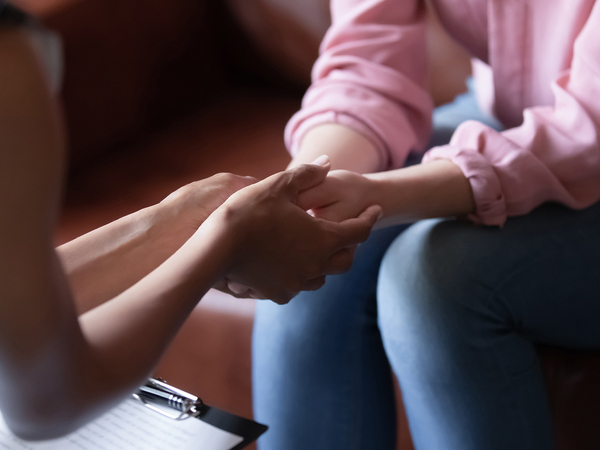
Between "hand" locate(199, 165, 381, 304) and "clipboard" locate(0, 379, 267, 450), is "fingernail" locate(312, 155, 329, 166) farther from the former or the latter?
"clipboard" locate(0, 379, 267, 450)

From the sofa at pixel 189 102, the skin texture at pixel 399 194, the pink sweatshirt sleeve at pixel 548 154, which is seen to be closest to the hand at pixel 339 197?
the skin texture at pixel 399 194

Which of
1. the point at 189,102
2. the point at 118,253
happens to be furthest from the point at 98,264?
the point at 189,102

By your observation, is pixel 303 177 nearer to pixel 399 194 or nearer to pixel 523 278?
pixel 399 194

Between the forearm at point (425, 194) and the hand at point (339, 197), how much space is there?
10mm

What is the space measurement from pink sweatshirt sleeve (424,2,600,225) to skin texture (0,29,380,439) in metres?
0.11

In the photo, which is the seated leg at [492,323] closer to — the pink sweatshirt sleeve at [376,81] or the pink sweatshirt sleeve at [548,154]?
the pink sweatshirt sleeve at [548,154]

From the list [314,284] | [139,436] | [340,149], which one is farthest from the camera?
[340,149]

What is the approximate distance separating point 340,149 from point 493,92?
0.23 metres

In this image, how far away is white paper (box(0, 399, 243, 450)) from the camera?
0.41 meters

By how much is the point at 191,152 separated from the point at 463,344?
0.59 m

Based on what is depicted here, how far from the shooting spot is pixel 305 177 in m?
0.51

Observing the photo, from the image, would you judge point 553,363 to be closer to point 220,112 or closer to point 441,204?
point 441,204

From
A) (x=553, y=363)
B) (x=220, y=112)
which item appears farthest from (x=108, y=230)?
(x=220, y=112)

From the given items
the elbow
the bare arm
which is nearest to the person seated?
the bare arm
